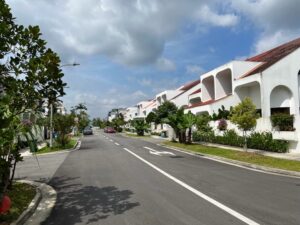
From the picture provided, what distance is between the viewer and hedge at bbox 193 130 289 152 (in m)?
21.7

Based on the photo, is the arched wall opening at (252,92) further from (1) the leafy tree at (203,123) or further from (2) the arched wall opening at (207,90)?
(2) the arched wall opening at (207,90)

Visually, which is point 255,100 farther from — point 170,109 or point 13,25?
point 13,25

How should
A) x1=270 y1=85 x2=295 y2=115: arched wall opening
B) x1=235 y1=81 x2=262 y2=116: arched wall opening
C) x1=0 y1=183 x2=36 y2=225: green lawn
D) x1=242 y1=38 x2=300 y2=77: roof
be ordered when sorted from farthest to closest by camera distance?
x1=235 y1=81 x2=262 y2=116: arched wall opening
x1=270 y1=85 x2=295 y2=115: arched wall opening
x1=242 y1=38 x2=300 y2=77: roof
x1=0 y1=183 x2=36 y2=225: green lawn

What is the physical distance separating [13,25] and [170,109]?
43.5 metres

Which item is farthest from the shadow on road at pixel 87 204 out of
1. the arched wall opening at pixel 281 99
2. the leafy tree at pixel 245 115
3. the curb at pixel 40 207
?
the arched wall opening at pixel 281 99

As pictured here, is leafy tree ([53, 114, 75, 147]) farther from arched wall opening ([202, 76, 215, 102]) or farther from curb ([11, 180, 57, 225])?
curb ([11, 180, 57, 225])

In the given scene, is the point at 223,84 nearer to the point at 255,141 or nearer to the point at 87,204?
the point at 255,141

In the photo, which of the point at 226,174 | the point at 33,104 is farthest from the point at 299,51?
the point at 33,104

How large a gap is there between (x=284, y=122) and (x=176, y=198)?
46.6 feet

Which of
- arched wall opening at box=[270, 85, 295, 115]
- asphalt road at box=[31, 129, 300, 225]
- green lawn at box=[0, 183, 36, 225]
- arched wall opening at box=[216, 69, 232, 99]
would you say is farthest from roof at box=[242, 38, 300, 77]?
green lawn at box=[0, 183, 36, 225]

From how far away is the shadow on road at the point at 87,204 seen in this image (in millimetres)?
7964

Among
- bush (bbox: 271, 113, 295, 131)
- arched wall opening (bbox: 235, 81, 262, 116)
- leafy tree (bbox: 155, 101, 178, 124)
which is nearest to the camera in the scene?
bush (bbox: 271, 113, 295, 131)

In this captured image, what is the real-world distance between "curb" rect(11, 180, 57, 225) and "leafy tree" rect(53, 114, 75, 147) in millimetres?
21593

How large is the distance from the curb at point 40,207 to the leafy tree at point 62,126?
21.6 meters
